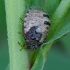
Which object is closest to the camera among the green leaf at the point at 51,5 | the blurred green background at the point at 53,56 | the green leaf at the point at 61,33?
the green leaf at the point at 61,33

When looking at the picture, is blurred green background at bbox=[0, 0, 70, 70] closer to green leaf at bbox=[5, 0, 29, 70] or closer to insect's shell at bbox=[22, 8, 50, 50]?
insect's shell at bbox=[22, 8, 50, 50]

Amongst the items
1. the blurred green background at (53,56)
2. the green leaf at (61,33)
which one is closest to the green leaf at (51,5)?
the green leaf at (61,33)

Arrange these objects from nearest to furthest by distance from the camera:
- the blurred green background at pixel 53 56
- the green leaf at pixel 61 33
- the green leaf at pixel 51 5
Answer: the green leaf at pixel 61 33 → the green leaf at pixel 51 5 → the blurred green background at pixel 53 56

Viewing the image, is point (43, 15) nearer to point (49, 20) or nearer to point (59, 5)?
point (49, 20)

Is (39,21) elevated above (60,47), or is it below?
above

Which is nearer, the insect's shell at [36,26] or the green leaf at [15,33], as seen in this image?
the green leaf at [15,33]

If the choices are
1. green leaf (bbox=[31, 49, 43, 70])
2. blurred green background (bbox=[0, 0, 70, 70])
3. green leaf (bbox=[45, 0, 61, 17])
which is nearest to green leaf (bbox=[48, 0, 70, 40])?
green leaf (bbox=[45, 0, 61, 17])

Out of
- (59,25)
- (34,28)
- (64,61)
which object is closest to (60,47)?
(64,61)

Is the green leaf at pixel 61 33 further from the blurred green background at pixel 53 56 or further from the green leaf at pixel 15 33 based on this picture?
the blurred green background at pixel 53 56
